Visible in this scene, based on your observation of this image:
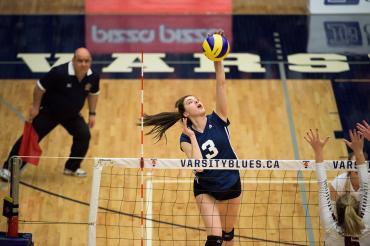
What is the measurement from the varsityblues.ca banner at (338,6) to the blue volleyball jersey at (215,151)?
9.40 meters

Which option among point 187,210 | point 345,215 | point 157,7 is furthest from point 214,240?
point 157,7

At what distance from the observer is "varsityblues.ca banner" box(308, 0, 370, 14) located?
19.8 m

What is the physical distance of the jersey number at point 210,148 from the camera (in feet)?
36.6

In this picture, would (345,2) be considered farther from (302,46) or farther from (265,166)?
(265,166)

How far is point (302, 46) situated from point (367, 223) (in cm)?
983

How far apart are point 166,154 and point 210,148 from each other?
156 inches

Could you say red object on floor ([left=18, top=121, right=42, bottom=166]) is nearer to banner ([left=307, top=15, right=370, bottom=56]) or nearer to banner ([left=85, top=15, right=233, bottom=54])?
banner ([left=85, top=15, right=233, bottom=54])

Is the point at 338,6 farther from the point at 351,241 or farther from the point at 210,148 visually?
the point at 351,241

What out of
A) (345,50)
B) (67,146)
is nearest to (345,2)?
(345,50)

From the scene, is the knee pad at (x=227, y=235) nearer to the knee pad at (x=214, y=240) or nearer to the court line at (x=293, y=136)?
the knee pad at (x=214, y=240)

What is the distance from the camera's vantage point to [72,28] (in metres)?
19.2

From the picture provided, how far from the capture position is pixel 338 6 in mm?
19891

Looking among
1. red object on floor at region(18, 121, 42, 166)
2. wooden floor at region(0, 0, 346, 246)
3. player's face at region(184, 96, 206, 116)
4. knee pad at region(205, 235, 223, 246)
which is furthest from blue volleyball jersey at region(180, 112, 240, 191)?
red object on floor at region(18, 121, 42, 166)

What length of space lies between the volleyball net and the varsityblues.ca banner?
21.1 ft
